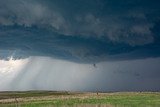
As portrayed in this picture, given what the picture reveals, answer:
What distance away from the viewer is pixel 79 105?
75938mm

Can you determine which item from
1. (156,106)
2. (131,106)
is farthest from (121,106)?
(156,106)

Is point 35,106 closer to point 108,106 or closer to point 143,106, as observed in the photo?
point 108,106

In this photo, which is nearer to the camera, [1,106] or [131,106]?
[131,106]

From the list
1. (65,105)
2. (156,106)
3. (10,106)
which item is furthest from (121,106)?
(10,106)

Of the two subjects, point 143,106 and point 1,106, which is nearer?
point 143,106

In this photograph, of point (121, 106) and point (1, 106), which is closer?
point (121, 106)

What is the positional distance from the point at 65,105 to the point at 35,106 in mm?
7452

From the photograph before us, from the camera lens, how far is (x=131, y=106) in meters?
74.8

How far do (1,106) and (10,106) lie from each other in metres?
3.23

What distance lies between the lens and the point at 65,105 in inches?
3039

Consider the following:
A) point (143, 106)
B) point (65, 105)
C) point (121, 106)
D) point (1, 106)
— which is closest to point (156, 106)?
point (143, 106)

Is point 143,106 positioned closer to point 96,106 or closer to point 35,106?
point 96,106

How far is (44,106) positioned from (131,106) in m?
20.8

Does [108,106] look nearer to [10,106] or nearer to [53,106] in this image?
[53,106]
